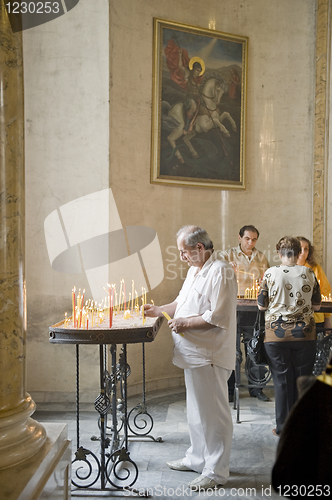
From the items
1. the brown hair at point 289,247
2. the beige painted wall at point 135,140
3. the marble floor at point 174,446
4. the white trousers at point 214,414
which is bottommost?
the marble floor at point 174,446

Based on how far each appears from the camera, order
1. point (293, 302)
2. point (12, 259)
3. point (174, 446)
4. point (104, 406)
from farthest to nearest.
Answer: point (174, 446) < point (293, 302) < point (104, 406) < point (12, 259)

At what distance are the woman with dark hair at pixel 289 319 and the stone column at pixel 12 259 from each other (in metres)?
2.64

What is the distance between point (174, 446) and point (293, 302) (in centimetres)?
189

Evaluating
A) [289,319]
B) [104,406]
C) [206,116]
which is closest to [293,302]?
[289,319]


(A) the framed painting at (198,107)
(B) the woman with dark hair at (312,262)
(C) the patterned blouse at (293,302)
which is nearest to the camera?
(C) the patterned blouse at (293,302)

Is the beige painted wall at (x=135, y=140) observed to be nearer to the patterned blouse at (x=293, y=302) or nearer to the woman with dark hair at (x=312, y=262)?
the woman with dark hair at (x=312, y=262)

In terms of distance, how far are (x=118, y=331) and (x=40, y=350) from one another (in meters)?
2.84

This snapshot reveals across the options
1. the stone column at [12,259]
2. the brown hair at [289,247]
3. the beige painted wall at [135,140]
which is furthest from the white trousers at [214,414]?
the beige painted wall at [135,140]

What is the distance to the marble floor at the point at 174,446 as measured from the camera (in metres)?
3.54

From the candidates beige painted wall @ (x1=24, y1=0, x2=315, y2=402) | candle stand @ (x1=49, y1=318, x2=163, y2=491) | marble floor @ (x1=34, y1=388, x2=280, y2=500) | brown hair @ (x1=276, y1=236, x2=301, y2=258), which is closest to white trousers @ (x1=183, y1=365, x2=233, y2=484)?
marble floor @ (x1=34, y1=388, x2=280, y2=500)

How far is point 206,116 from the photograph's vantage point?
7141mm

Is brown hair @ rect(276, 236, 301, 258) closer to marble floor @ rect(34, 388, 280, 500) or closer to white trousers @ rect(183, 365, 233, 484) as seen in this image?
white trousers @ rect(183, 365, 233, 484)

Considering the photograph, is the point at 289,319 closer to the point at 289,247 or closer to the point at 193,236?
the point at 289,247

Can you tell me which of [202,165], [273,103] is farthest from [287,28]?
[202,165]
